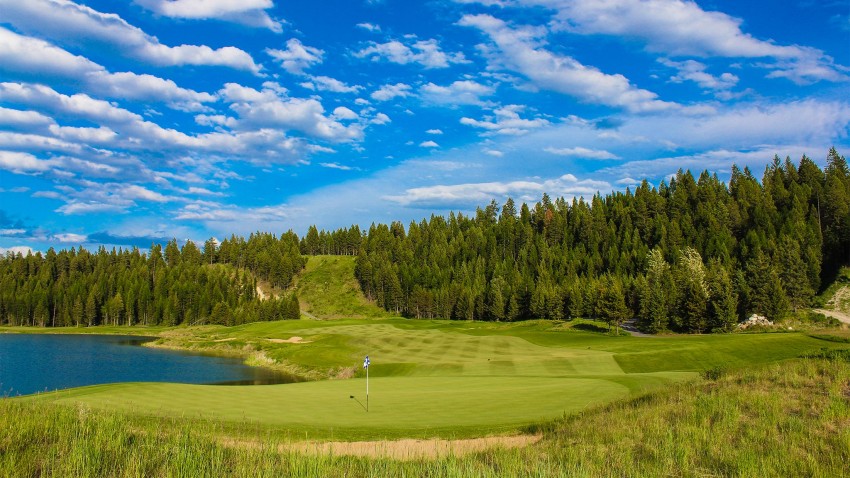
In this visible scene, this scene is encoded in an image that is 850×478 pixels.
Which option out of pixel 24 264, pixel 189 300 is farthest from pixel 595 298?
pixel 24 264

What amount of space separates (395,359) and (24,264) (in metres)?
168

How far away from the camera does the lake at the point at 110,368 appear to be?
152ft

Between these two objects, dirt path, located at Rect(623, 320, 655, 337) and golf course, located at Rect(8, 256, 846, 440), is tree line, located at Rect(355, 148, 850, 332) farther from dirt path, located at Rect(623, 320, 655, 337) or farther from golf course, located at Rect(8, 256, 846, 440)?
golf course, located at Rect(8, 256, 846, 440)

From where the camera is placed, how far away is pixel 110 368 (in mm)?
56281

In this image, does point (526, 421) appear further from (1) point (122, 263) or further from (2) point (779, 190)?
(1) point (122, 263)

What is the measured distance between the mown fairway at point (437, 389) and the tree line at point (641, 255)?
86.1ft

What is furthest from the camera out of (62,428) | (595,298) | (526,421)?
(595,298)

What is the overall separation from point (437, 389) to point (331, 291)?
439 feet

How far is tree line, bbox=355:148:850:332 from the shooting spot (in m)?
80.1

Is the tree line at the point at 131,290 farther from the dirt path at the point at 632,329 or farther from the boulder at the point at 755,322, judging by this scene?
the boulder at the point at 755,322

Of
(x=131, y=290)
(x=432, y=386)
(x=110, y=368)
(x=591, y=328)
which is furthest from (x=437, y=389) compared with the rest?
(x=131, y=290)

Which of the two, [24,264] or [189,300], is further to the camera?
[24,264]

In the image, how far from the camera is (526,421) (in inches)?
791

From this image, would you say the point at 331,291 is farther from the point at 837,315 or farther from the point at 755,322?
the point at 837,315
